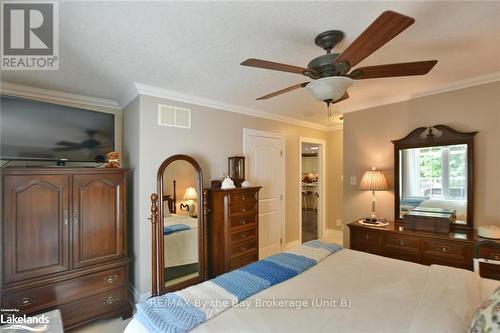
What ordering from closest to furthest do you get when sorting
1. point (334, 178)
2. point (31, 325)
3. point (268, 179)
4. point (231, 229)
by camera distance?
point (31, 325) → point (231, 229) → point (268, 179) → point (334, 178)

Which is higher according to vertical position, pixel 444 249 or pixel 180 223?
pixel 180 223

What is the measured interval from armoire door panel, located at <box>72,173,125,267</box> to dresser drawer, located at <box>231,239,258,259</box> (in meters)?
1.21

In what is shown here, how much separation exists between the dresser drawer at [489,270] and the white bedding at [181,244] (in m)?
2.73

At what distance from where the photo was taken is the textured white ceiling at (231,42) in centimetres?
142

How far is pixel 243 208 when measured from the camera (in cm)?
298

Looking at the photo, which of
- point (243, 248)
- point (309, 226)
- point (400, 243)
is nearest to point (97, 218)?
point (243, 248)

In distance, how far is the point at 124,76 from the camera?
2.31 m

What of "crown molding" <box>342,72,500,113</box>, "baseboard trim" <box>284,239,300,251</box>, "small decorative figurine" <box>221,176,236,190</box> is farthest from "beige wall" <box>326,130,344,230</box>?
"small decorative figurine" <box>221,176,236,190</box>

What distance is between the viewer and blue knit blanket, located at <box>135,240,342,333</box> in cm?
116

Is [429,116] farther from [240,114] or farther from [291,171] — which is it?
[240,114]

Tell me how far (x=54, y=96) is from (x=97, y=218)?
5.06 ft

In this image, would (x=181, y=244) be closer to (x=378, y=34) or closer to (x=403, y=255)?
(x=403, y=255)

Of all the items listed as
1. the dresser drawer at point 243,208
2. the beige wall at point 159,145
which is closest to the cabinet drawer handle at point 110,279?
the beige wall at point 159,145

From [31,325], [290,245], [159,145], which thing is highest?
[159,145]
